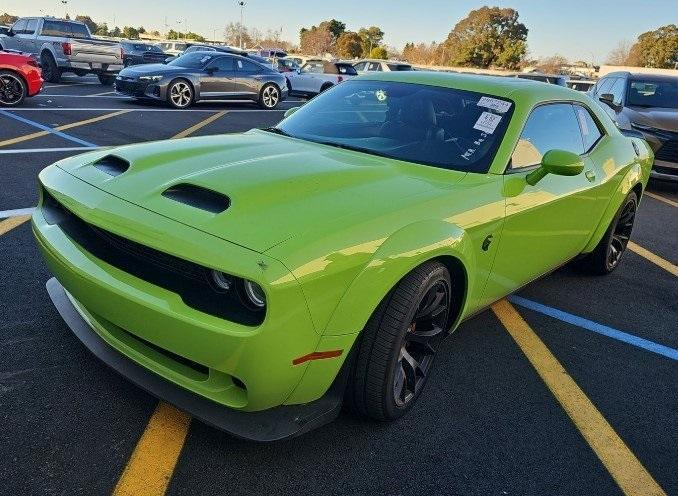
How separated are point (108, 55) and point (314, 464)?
1644cm

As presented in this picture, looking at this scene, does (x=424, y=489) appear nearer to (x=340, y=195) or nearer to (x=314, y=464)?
(x=314, y=464)

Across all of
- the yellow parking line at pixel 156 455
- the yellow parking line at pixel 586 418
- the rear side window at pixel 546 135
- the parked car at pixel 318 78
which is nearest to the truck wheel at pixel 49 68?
the parked car at pixel 318 78

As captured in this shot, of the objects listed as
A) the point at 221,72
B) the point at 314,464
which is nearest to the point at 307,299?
the point at 314,464

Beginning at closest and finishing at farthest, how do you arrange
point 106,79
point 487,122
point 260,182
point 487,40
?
point 260,182, point 487,122, point 106,79, point 487,40

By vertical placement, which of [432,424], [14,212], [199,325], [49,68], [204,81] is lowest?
[49,68]

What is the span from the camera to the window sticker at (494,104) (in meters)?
3.32

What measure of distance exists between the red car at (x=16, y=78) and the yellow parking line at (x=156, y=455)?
32.2ft

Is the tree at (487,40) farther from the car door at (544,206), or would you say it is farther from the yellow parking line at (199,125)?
the car door at (544,206)

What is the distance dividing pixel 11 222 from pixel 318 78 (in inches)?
647

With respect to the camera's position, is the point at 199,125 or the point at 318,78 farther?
the point at 318,78

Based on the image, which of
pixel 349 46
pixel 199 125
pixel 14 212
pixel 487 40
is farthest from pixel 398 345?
pixel 349 46

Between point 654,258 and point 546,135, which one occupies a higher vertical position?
point 546,135

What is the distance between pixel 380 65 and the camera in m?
20.6

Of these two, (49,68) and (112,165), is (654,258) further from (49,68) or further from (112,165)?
Result: (49,68)
